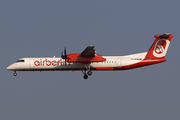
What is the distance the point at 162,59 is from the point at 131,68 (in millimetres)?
3936

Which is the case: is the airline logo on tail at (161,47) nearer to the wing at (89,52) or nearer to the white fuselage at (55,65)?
the white fuselage at (55,65)

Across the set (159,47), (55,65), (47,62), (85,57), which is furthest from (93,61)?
(159,47)

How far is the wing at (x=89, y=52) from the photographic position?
32.9 metres

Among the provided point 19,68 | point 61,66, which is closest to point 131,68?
point 61,66

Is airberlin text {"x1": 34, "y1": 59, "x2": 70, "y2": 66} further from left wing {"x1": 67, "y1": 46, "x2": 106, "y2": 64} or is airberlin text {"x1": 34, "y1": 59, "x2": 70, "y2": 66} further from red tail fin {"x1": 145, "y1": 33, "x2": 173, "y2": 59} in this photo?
red tail fin {"x1": 145, "y1": 33, "x2": 173, "y2": 59}

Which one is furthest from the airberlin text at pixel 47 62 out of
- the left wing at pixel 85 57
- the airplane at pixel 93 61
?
the left wing at pixel 85 57

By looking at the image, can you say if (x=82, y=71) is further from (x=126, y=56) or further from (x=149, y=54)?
(x=149, y=54)

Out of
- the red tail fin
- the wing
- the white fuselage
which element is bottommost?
the white fuselage

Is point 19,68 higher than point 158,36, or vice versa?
point 158,36

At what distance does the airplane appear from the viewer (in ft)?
114

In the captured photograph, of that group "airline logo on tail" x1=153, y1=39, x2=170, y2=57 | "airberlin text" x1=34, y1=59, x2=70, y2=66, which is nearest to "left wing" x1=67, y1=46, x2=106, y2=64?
"airberlin text" x1=34, y1=59, x2=70, y2=66

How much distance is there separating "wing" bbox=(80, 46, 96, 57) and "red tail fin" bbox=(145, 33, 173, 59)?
23.5 ft

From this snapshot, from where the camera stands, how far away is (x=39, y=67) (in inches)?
1398

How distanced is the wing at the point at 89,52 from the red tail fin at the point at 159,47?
7.16 m
